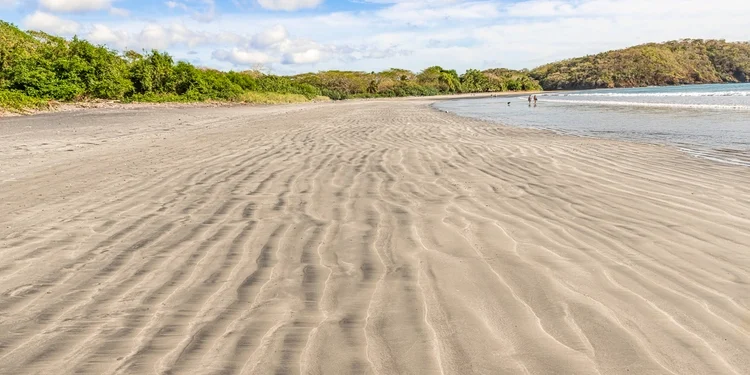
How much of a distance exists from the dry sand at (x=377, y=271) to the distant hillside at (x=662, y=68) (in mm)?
122816

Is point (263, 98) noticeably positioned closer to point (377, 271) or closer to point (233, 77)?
point (233, 77)

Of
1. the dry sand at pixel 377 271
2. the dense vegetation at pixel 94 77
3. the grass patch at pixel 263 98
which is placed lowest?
the dry sand at pixel 377 271

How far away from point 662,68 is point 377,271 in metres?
132

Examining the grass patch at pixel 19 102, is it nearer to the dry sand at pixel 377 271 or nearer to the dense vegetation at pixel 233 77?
the dense vegetation at pixel 233 77

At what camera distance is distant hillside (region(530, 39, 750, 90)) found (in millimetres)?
117188

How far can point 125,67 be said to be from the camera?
36844 millimetres

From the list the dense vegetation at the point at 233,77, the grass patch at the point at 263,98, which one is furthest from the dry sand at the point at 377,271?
the grass patch at the point at 263,98

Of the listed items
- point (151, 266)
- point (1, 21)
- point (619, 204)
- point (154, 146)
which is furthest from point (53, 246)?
point (1, 21)

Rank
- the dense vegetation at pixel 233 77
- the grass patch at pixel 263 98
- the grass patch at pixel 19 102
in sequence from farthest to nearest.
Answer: the grass patch at pixel 263 98, the dense vegetation at pixel 233 77, the grass patch at pixel 19 102

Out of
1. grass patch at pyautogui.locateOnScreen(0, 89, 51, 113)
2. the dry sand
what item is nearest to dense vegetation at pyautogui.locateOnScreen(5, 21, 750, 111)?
grass patch at pyautogui.locateOnScreen(0, 89, 51, 113)

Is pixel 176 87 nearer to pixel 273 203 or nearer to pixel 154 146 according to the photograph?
pixel 154 146

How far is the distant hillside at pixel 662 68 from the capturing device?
384 feet

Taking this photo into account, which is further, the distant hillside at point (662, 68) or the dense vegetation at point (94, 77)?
the distant hillside at point (662, 68)

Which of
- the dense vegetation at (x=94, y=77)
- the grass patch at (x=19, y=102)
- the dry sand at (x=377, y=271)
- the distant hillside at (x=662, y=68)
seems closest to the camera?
the dry sand at (x=377, y=271)
